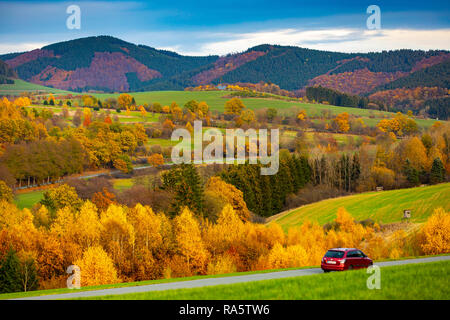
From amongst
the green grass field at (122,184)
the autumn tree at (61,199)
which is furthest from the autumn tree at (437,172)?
the autumn tree at (61,199)

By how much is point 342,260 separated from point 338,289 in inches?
301

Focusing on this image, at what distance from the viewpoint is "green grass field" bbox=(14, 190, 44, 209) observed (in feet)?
279

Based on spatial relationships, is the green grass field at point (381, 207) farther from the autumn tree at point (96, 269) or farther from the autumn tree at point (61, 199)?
the autumn tree at point (96, 269)

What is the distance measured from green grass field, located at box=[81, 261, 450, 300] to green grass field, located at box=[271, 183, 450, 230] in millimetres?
49928

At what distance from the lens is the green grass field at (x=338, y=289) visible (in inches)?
561

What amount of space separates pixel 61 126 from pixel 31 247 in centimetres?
10647

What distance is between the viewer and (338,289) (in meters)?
15.4

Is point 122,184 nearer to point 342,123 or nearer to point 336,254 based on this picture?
point 336,254

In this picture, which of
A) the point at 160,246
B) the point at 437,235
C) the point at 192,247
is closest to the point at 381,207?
the point at 437,235

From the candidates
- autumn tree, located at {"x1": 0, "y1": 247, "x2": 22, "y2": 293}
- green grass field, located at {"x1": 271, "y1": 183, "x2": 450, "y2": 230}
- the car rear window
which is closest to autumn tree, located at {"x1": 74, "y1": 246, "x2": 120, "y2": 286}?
autumn tree, located at {"x1": 0, "y1": 247, "x2": 22, "y2": 293}

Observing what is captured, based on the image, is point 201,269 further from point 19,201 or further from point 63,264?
point 19,201

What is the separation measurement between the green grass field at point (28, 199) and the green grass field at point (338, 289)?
73967 mm

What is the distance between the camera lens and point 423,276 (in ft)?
52.9

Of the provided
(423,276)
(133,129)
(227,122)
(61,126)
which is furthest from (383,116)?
(423,276)
